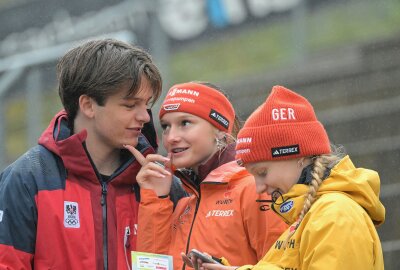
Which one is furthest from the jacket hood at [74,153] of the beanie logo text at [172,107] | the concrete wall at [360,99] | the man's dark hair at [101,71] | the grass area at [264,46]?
the grass area at [264,46]

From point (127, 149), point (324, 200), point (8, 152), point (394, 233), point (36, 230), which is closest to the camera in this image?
point (324, 200)

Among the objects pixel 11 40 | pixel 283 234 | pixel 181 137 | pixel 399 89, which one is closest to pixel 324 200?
pixel 283 234

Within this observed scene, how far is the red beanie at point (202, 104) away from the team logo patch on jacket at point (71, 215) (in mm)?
580

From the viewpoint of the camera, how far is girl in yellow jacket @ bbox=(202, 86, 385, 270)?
3639 mm

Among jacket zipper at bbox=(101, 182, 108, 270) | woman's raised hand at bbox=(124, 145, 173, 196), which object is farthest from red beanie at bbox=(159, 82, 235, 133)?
jacket zipper at bbox=(101, 182, 108, 270)

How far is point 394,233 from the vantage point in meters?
7.00

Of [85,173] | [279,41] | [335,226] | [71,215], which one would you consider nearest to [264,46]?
[279,41]

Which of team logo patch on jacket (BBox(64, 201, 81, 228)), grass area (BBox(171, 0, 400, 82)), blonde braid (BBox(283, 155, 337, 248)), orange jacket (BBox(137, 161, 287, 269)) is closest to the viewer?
blonde braid (BBox(283, 155, 337, 248))

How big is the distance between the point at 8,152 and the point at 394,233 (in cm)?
328

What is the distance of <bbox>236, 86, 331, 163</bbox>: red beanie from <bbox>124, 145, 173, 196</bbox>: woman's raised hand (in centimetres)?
49

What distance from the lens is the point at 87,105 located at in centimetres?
460

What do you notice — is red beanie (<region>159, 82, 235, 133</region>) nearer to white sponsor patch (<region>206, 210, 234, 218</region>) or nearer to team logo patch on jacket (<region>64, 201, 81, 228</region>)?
white sponsor patch (<region>206, 210, 234, 218</region>)

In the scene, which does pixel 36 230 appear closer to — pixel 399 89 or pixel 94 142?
pixel 94 142

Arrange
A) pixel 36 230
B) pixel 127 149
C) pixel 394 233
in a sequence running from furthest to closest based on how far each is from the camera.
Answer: pixel 394 233, pixel 127 149, pixel 36 230
